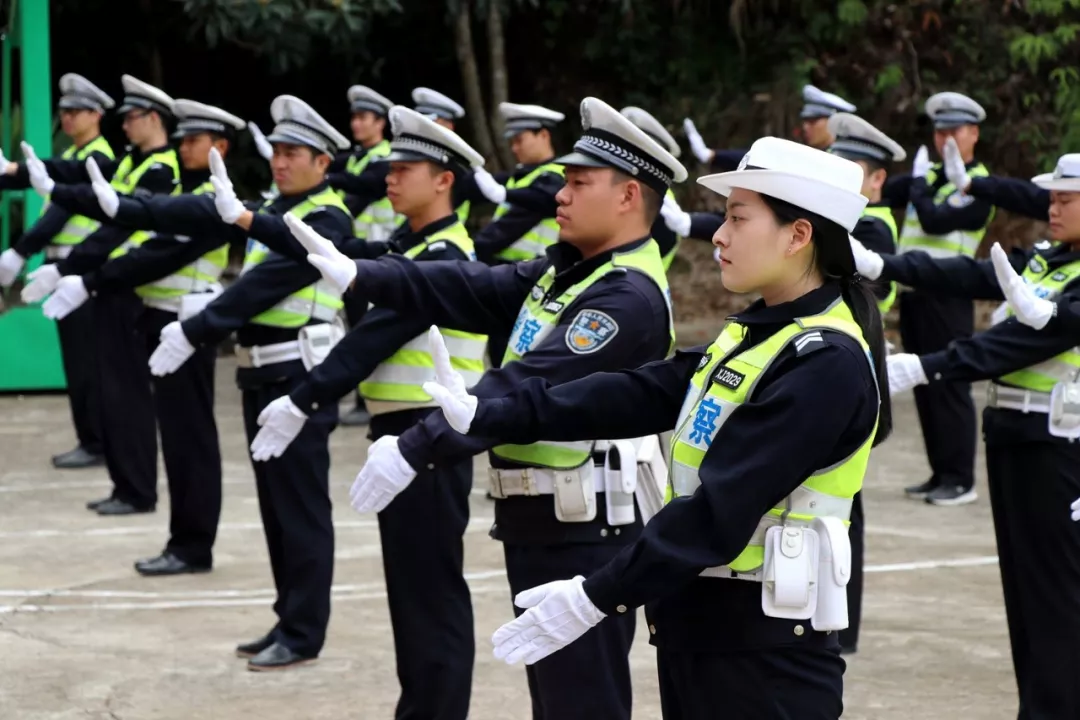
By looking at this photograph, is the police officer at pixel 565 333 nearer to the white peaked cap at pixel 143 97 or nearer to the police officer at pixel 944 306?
the white peaked cap at pixel 143 97

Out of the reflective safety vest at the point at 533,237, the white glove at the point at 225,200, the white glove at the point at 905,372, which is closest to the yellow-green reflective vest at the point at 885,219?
the white glove at the point at 905,372

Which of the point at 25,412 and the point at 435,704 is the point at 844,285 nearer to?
the point at 435,704

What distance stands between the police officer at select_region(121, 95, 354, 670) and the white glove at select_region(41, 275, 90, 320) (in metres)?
2.45

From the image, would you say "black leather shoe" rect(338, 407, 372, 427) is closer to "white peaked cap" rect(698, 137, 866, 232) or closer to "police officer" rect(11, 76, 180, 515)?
"police officer" rect(11, 76, 180, 515)

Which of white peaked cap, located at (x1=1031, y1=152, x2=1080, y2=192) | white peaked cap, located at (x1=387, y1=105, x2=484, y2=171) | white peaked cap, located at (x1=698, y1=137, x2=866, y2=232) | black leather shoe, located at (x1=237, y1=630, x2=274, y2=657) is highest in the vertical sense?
white peaked cap, located at (x1=698, y1=137, x2=866, y2=232)

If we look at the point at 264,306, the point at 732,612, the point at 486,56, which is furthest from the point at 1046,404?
the point at 486,56

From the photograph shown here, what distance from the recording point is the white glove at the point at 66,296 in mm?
9188

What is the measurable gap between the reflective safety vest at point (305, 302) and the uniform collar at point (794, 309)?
3589 millimetres

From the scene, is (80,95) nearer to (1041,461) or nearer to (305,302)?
(305,302)

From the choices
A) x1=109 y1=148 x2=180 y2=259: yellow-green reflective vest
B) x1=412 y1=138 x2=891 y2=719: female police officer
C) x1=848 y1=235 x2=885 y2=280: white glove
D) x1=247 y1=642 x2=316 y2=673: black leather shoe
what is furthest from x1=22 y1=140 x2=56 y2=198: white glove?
x1=412 y1=138 x2=891 y2=719: female police officer

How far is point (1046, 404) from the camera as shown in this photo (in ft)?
18.1

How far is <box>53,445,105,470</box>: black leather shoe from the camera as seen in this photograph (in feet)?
35.5

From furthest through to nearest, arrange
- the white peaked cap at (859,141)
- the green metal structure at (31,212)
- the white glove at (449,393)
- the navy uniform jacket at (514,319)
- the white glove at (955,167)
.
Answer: the green metal structure at (31,212) → the white glove at (955,167) → the white peaked cap at (859,141) → the navy uniform jacket at (514,319) → the white glove at (449,393)

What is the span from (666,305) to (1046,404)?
169 centimetres
